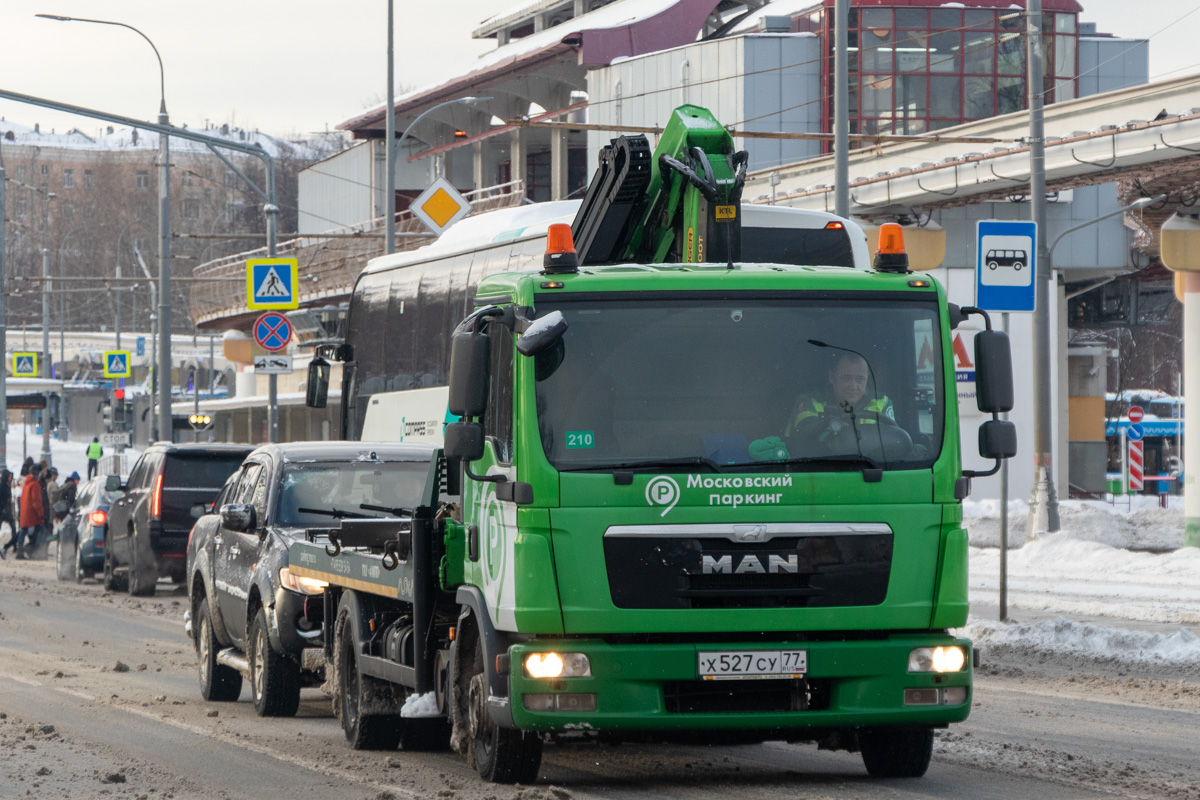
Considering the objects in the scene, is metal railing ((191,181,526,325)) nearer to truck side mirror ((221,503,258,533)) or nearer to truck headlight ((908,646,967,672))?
truck side mirror ((221,503,258,533))

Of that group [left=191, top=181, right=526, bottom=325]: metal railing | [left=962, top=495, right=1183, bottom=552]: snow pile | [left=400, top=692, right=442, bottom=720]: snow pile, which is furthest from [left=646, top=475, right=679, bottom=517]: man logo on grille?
[left=191, top=181, right=526, bottom=325]: metal railing

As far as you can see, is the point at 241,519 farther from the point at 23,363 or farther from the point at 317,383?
the point at 23,363

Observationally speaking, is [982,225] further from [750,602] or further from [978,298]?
[750,602]

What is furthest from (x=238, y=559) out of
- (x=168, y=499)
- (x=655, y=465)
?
(x=168, y=499)

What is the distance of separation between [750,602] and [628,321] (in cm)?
128

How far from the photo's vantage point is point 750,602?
24.5ft

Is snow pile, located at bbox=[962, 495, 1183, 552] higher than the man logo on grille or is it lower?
lower

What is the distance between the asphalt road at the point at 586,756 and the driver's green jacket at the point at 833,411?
156cm

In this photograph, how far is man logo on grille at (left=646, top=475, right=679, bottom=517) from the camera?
743cm

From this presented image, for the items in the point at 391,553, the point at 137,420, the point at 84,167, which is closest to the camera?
the point at 391,553

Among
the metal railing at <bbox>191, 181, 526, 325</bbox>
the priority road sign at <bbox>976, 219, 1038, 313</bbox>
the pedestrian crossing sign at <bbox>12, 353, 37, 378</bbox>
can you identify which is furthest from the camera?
the pedestrian crossing sign at <bbox>12, 353, 37, 378</bbox>

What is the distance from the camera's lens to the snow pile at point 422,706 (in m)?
8.56

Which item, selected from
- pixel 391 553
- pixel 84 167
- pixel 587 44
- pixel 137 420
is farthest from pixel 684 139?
pixel 84 167

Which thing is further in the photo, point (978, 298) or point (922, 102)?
point (922, 102)
